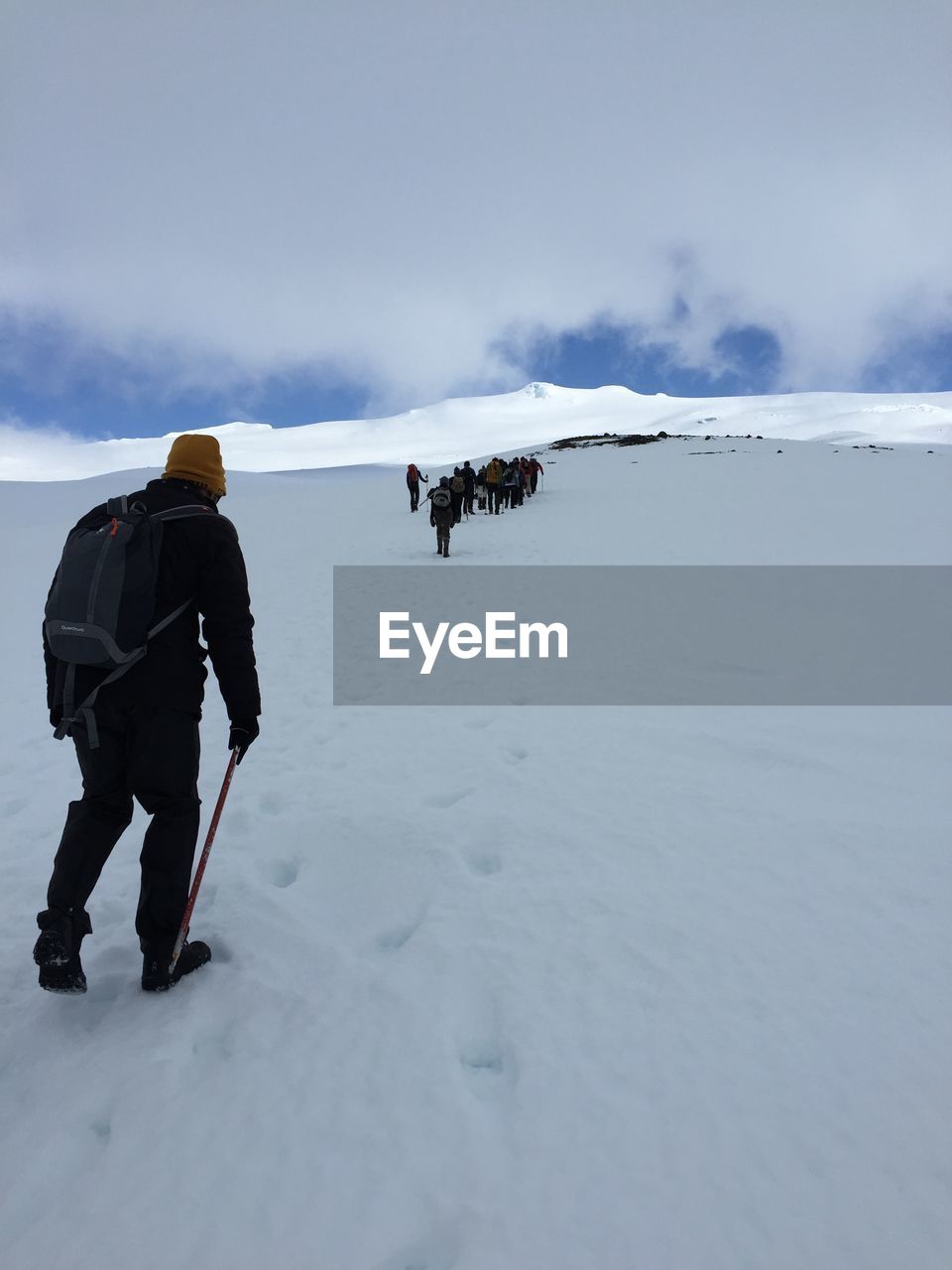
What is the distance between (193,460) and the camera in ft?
8.87

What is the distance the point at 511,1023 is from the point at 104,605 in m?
2.17

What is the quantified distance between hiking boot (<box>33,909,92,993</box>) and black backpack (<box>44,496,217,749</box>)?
666mm

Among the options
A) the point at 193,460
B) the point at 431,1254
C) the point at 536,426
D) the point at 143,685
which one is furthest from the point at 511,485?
the point at 536,426

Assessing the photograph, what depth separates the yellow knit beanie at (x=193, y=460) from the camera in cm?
270

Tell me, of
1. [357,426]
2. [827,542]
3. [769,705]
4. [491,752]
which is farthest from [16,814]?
[357,426]

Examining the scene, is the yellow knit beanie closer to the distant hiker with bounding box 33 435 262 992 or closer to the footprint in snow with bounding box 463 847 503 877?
the distant hiker with bounding box 33 435 262 992

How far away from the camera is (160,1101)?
2.17 m

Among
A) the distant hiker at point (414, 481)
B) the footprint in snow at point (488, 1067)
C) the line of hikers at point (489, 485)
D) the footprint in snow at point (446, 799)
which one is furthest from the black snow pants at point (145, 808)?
the distant hiker at point (414, 481)

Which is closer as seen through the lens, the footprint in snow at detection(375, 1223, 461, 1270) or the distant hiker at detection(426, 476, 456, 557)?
the footprint in snow at detection(375, 1223, 461, 1270)

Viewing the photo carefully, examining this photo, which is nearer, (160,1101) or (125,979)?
(160,1101)

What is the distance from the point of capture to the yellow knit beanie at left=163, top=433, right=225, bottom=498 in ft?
8.85

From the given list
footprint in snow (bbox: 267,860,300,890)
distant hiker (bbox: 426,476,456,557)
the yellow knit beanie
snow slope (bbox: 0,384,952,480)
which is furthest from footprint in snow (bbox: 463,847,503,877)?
snow slope (bbox: 0,384,952,480)

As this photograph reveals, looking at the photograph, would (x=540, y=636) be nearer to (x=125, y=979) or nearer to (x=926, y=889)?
(x=926, y=889)

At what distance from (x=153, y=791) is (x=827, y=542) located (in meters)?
13.8
